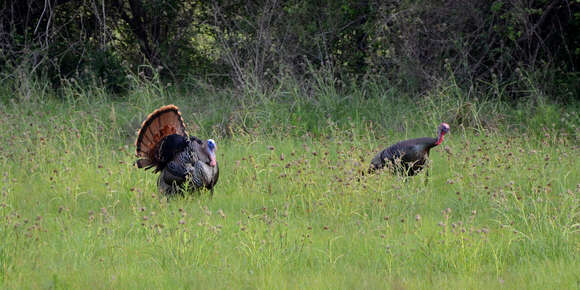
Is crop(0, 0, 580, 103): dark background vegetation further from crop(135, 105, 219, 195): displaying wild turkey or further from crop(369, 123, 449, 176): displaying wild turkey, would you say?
crop(135, 105, 219, 195): displaying wild turkey

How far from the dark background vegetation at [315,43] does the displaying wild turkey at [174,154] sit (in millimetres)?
3187

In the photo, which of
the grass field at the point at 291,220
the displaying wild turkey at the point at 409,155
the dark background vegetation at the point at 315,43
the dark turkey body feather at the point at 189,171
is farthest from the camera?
the dark background vegetation at the point at 315,43

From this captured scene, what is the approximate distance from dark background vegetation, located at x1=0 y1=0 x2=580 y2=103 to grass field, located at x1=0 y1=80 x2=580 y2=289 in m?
2.11

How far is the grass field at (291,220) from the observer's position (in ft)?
14.0

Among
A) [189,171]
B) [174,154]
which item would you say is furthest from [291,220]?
[174,154]

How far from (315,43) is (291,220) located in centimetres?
646

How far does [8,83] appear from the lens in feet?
36.4

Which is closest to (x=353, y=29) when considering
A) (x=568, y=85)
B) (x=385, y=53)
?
(x=385, y=53)

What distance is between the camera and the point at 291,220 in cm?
552

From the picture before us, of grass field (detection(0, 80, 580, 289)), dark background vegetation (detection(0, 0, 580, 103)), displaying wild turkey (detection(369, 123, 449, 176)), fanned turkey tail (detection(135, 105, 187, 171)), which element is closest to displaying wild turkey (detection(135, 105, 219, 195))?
fanned turkey tail (detection(135, 105, 187, 171))

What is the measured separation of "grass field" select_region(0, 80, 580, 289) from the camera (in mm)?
4266

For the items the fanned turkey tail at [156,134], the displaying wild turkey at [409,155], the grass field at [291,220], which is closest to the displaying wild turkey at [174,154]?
the fanned turkey tail at [156,134]

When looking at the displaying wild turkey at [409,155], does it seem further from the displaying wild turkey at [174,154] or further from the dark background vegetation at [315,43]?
the dark background vegetation at [315,43]

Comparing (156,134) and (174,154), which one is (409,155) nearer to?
(174,154)
